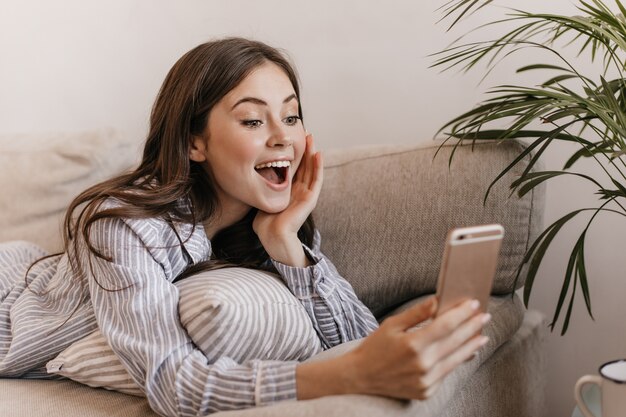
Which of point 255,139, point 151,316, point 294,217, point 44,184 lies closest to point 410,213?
point 294,217

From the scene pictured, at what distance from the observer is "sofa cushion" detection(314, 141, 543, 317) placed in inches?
60.2

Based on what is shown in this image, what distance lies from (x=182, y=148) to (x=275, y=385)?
0.55 metres

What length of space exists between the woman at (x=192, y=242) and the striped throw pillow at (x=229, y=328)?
38mm

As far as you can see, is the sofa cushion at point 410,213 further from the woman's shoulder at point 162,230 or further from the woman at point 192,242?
the woman's shoulder at point 162,230

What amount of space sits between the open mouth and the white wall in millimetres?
493

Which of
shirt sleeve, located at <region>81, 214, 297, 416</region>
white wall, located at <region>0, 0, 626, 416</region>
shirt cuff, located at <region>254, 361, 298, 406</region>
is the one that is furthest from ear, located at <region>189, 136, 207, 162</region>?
white wall, located at <region>0, 0, 626, 416</region>

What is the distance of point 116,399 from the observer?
52.5 inches

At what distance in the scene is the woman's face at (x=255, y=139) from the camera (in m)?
1.46

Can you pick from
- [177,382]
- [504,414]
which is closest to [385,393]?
[177,382]

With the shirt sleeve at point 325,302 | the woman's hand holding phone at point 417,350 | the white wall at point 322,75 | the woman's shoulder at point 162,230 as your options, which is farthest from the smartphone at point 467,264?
the white wall at point 322,75

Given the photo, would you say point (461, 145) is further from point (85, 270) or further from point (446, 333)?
point (85, 270)

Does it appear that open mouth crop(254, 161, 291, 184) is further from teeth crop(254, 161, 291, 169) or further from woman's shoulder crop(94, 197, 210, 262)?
woman's shoulder crop(94, 197, 210, 262)

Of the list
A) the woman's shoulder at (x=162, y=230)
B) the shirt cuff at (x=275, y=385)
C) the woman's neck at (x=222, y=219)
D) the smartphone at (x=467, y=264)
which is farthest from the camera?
the woman's neck at (x=222, y=219)

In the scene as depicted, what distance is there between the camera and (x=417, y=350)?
101 cm
